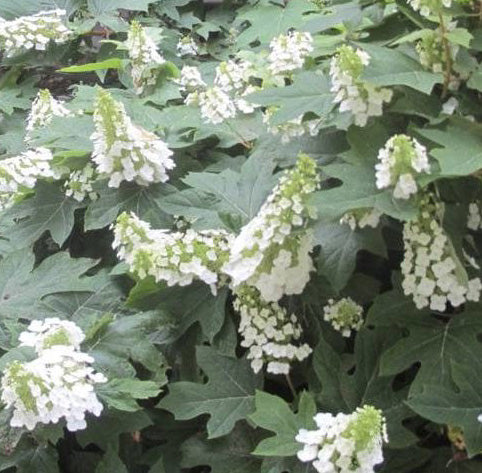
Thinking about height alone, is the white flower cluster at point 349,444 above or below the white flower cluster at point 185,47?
above

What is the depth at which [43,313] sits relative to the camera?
174 centimetres

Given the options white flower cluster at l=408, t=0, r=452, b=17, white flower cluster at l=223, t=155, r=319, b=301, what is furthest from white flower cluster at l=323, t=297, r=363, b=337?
white flower cluster at l=408, t=0, r=452, b=17

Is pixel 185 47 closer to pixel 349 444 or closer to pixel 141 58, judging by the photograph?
pixel 141 58

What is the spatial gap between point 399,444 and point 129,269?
2.11ft

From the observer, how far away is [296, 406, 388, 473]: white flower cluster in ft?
4.06

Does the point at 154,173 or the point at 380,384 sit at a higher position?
the point at 154,173

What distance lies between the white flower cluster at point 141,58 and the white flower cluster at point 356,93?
1.00m

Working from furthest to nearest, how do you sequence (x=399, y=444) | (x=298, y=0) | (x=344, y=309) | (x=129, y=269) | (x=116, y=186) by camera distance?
(x=298, y=0) < (x=116, y=186) < (x=129, y=269) < (x=344, y=309) < (x=399, y=444)

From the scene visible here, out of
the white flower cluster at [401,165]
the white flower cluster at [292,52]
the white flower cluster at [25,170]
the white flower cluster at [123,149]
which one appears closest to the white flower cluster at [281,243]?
the white flower cluster at [401,165]

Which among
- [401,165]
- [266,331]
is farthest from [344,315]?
[401,165]

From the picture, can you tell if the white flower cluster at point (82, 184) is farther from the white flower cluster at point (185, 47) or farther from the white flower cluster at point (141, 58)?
the white flower cluster at point (185, 47)

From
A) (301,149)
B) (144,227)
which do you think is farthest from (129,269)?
(301,149)

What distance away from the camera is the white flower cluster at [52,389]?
136 centimetres

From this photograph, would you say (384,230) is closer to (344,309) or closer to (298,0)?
(344,309)
